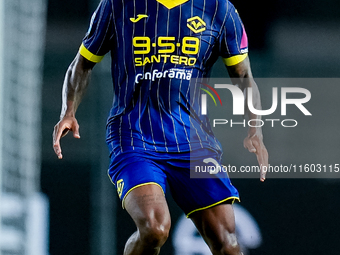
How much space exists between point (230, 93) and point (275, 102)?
1.20ft

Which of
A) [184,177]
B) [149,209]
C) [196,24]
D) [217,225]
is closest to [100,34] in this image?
[196,24]

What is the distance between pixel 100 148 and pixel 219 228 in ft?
5.63

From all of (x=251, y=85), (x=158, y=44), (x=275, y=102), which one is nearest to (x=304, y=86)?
(x=275, y=102)

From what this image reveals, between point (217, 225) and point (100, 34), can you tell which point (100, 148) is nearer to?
point (100, 34)

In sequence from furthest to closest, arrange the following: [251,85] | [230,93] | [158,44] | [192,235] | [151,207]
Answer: [230,93], [192,235], [251,85], [158,44], [151,207]

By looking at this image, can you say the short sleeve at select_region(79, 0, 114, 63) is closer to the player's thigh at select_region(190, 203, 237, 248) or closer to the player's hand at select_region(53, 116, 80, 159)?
the player's hand at select_region(53, 116, 80, 159)

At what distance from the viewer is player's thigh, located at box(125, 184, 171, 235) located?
214cm

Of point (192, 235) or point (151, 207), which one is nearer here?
point (151, 207)

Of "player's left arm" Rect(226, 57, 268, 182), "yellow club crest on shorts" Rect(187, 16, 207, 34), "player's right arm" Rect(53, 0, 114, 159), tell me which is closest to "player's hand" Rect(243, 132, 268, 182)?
"player's left arm" Rect(226, 57, 268, 182)

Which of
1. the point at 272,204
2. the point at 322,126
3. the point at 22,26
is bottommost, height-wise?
the point at 272,204

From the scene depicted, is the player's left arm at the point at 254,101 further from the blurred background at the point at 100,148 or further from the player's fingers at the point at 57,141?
the blurred background at the point at 100,148

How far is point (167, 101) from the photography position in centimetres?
247

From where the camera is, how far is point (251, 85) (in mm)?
2678

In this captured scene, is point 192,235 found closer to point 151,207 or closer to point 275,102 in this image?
point 275,102
